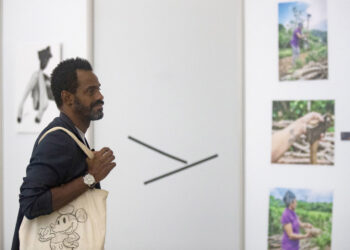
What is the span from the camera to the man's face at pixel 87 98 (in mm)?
1460

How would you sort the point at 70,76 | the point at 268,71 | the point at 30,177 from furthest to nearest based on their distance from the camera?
the point at 268,71 → the point at 70,76 → the point at 30,177

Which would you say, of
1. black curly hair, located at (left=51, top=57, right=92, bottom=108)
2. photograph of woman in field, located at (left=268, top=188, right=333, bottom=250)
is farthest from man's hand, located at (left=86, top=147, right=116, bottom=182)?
photograph of woman in field, located at (left=268, top=188, right=333, bottom=250)

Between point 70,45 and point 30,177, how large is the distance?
68.1 inches

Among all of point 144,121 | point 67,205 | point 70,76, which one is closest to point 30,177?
point 67,205

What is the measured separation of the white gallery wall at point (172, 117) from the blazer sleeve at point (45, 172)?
1338mm

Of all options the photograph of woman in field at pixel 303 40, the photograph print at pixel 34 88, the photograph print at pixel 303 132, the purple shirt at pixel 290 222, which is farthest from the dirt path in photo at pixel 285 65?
Answer: the photograph print at pixel 34 88

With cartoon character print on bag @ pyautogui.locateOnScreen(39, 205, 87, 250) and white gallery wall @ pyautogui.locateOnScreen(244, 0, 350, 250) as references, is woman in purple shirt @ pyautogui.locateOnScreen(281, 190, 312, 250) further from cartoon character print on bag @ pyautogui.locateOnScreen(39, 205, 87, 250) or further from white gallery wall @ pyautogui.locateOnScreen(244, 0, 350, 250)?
cartoon character print on bag @ pyautogui.locateOnScreen(39, 205, 87, 250)

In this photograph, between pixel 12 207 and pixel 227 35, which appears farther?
pixel 12 207

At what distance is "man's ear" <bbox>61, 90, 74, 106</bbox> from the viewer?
1452 millimetres

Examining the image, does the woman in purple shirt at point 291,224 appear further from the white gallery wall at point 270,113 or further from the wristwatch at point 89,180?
the wristwatch at point 89,180

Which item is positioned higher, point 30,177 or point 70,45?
point 70,45

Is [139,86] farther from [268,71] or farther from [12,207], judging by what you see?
[12,207]

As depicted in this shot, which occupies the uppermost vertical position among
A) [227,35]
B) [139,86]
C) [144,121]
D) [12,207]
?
[227,35]

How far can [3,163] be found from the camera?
2.96 meters
